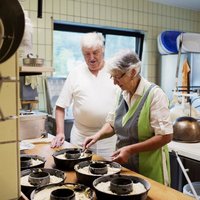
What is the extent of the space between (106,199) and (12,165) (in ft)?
1.25

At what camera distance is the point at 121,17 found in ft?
14.0

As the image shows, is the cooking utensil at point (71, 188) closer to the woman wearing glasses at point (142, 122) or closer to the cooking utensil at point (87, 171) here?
the cooking utensil at point (87, 171)

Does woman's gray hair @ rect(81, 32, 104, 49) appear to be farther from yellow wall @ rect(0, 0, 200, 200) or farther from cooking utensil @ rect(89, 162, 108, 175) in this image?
cooking utensil @ rect(89, 162, 108, 175)

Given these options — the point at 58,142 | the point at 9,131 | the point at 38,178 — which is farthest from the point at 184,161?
the point at 9,131

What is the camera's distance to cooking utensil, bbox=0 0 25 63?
728 millimetres

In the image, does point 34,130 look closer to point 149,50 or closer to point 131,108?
point 131,108

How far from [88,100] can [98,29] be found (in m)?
2.22

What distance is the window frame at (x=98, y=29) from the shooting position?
3.86 m

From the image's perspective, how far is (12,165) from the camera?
0.85m

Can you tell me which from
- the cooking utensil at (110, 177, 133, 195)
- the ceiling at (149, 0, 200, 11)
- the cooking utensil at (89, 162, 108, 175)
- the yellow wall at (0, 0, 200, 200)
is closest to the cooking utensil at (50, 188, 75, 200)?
the cooking utensil at (110, 177, 133, 195)

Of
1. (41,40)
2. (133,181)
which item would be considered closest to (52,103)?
(41,40)

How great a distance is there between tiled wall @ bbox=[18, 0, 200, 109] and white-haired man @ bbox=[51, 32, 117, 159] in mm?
1418

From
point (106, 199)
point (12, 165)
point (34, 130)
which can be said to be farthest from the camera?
point (34, 130)

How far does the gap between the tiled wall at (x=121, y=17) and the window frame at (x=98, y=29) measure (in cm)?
8
